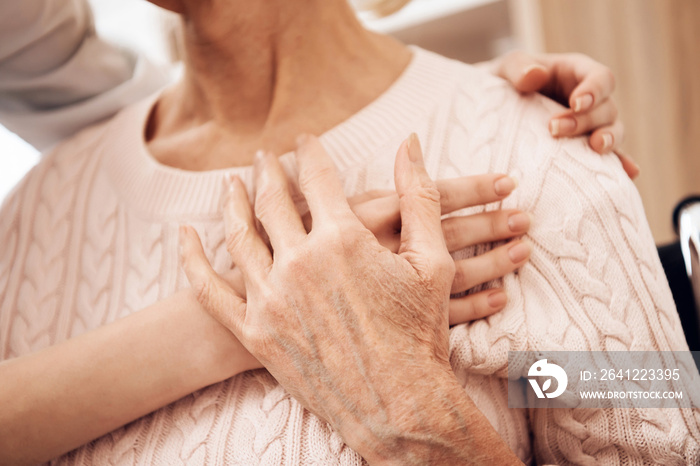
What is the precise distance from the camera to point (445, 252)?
1.86 ft

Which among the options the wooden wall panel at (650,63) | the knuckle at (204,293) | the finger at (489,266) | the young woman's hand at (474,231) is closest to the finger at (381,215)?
the young woman's hand at (474,231)

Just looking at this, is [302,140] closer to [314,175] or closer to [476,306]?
[314,175]

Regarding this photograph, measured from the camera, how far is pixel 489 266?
634 mm

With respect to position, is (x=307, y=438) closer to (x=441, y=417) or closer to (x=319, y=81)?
(x=441, y=417)

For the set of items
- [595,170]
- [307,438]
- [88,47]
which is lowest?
[307,438]

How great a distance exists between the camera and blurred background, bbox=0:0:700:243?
1.47 metres

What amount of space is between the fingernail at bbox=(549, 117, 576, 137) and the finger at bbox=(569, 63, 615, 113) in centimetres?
2

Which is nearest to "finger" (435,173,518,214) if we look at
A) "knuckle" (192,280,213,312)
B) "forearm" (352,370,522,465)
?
"forearm" (352,370,522,465)

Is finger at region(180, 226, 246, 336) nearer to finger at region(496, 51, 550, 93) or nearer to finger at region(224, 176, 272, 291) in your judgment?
finger at region(224, 176, 272, 291)

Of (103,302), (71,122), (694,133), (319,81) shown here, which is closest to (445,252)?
(319,81)

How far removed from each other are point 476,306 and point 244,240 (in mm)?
315

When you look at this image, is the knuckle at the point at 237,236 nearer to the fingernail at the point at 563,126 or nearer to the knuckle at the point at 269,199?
the knuckle at the point at 269,199

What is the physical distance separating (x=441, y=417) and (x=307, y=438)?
18cm

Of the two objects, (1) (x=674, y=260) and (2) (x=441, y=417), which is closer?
(2) (x=441, y=417)
